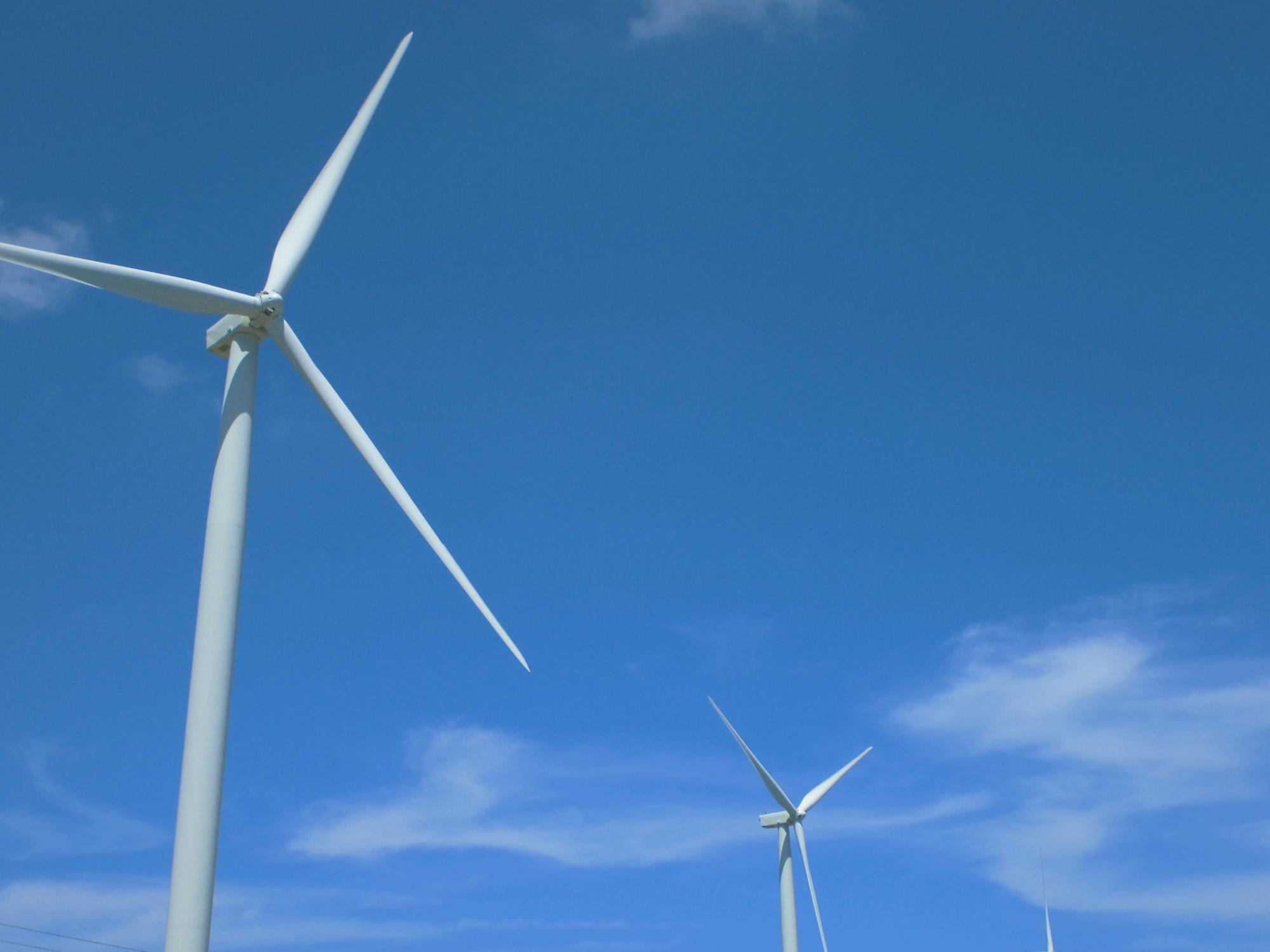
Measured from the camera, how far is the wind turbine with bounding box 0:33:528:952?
20203mm

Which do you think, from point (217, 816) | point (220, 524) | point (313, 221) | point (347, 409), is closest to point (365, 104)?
point (313, 221)

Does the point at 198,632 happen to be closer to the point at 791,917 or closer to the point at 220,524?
the point at 220,524

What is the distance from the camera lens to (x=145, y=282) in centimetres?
2516

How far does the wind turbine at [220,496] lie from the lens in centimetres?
2020

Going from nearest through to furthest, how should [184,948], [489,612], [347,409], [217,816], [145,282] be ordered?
[184,948]
[217,816]
[145,282]
[489,612]
[347,409]

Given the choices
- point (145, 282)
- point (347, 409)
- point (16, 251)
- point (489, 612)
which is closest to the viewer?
point (16, 251)

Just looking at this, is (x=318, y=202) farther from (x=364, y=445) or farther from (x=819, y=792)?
(x=819, y=792)

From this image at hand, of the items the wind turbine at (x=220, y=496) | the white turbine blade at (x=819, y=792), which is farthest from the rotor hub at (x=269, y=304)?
the white turbine blade at (x=819, y=792)

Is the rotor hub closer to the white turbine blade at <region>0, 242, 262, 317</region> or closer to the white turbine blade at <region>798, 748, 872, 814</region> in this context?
the white turbine blade at <region>0, 242, 262, 317</region>

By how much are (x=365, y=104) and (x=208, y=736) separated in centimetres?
1936

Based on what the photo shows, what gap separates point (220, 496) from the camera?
2344 centimetres

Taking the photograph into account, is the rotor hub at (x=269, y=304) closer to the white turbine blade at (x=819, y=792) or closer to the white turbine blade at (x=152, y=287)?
the white turbine blade at (x=152, y=287)

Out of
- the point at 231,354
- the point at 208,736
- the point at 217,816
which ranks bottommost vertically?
the point at 217,816

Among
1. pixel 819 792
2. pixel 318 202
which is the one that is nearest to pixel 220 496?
pixel 318 202
